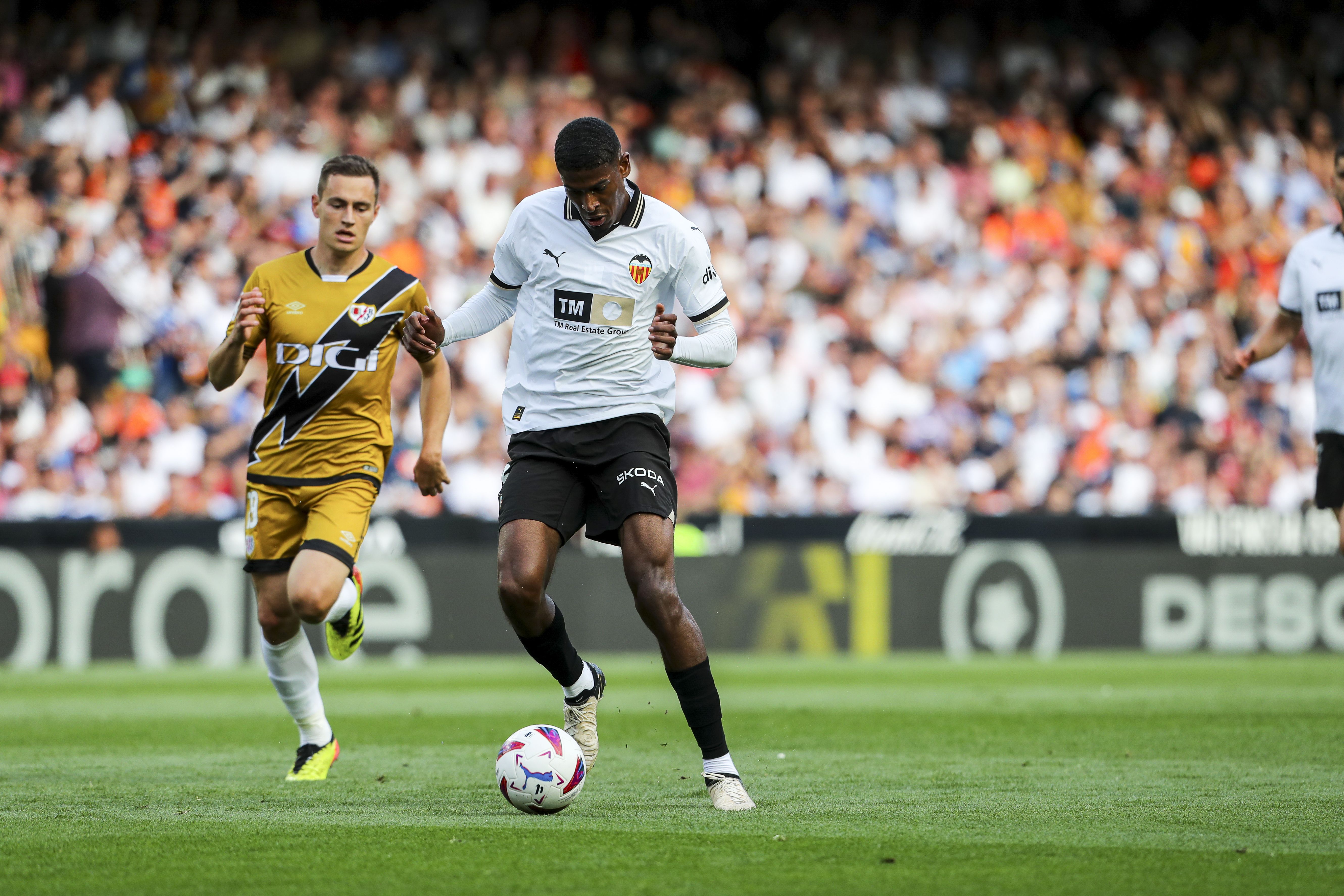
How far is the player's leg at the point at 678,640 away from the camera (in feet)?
20.1

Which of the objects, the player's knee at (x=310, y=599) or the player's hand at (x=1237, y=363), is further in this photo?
the player's hand at (x=1237, y=363)

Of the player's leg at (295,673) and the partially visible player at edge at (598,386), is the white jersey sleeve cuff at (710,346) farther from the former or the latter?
the player's leg at (295,673)

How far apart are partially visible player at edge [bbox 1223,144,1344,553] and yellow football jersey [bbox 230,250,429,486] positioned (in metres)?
4.30

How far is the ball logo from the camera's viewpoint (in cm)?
1577

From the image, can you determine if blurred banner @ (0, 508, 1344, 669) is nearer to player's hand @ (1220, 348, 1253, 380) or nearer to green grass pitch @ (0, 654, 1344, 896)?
green grass pitch @ (0, 654, 1344, 896)

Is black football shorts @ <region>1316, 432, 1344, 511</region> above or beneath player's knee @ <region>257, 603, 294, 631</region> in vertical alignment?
above

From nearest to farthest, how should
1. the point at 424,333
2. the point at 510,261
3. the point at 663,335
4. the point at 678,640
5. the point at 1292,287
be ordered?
the point at 663,335
the point at 678,640
the point at 424,333
the point at 510,261
the point at 1292,287

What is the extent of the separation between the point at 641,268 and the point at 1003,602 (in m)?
10.2

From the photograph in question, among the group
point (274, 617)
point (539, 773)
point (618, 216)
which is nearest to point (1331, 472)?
point (618, 216)

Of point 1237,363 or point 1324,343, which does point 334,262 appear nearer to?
point 1237,363

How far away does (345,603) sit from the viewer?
727 cm

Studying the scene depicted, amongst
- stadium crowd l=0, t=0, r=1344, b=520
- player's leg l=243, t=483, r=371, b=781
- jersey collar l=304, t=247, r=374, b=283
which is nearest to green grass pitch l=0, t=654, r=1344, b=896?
player's leg l=243, t=483, r=371, b=781

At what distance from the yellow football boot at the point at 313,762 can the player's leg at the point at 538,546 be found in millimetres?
1127

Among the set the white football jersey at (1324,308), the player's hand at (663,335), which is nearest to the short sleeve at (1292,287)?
the white football jersey at (1324,308)
